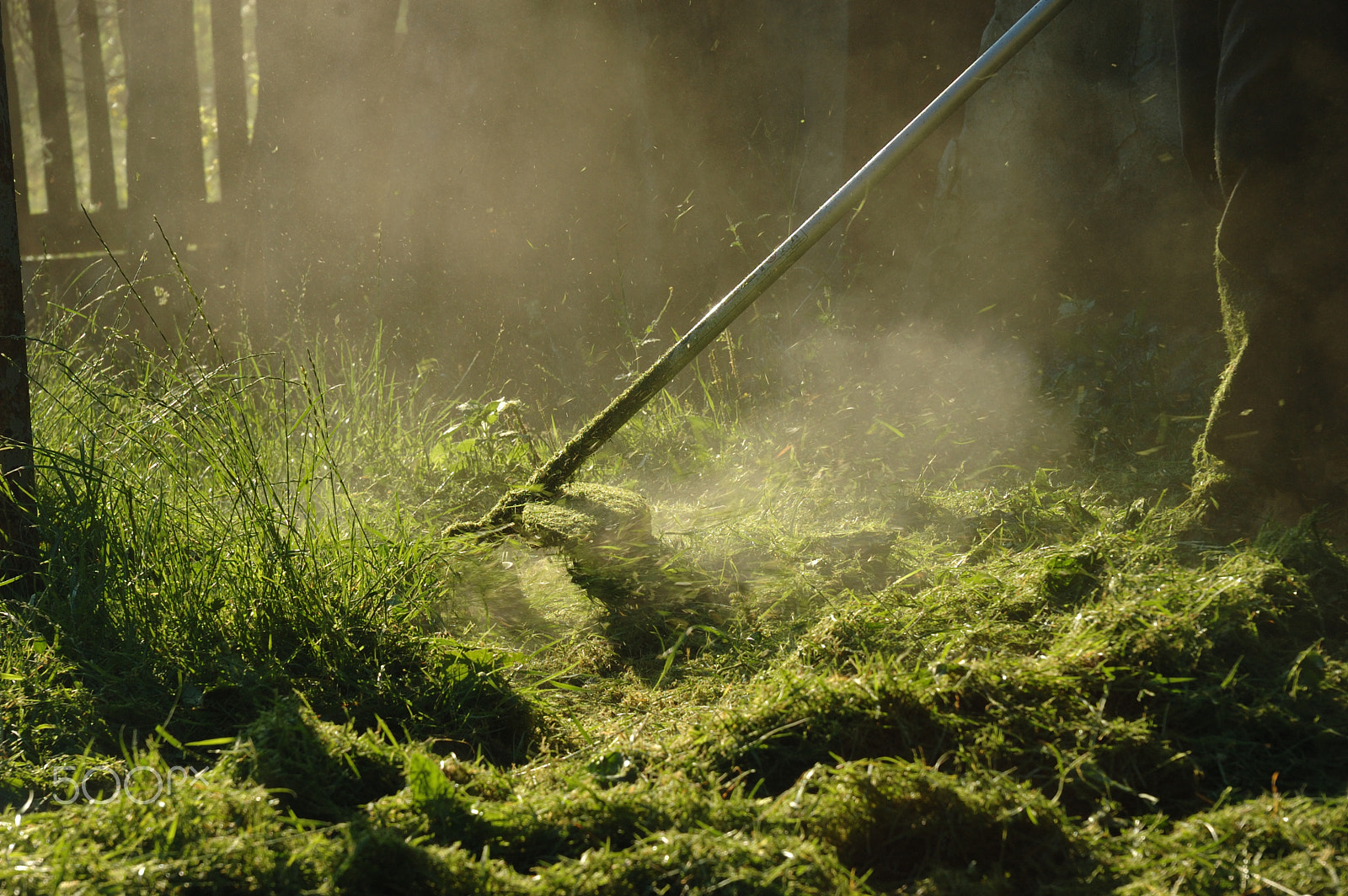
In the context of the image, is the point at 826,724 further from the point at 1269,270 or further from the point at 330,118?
the point at 330,118

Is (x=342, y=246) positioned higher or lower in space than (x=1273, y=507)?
higher

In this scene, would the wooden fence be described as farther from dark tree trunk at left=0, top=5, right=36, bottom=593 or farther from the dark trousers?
the dark trousers

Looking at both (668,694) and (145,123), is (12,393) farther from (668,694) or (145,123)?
(145,123)

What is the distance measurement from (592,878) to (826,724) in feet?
1.82

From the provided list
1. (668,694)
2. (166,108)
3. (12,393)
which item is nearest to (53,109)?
(166,108)

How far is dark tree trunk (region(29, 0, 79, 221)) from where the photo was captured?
7516mm

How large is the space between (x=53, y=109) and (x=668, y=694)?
8343mm

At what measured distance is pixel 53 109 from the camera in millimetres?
7672

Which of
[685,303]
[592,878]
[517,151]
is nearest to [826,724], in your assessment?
A: [592,878]

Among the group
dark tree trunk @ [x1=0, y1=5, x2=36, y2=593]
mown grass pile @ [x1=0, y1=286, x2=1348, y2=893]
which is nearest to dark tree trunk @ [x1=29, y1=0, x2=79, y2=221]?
mown grass pile @ [x1=0, y1=286, x2=1348, y2=893]

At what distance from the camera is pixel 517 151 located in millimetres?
5238

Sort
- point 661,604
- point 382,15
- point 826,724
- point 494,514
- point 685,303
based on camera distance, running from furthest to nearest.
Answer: point 382,15 → point 685,303 → point 494,514 → point 661,604 → point 826,724

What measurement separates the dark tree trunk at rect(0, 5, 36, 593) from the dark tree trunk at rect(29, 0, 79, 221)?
6.15 m

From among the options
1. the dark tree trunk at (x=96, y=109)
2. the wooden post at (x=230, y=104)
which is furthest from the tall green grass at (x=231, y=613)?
the dark tree trunk at (x=96, y=109)
